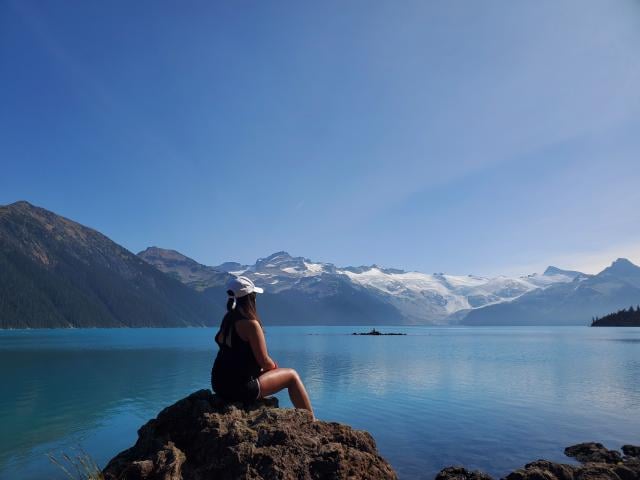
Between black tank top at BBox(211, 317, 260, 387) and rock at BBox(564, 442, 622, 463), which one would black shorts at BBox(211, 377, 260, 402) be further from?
rock at BBox(564, 442, 622, 463)

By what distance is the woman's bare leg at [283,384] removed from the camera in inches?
378

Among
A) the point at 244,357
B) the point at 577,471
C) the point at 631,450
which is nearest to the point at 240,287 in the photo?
the point at 244,357

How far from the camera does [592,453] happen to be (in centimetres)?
1738

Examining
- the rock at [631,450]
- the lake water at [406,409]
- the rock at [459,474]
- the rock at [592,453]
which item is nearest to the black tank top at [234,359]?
the rock at [459,474]

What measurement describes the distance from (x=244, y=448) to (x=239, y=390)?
5.53 feet

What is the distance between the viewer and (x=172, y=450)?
8.81 m

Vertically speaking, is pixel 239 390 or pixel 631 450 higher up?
pixel 239 390

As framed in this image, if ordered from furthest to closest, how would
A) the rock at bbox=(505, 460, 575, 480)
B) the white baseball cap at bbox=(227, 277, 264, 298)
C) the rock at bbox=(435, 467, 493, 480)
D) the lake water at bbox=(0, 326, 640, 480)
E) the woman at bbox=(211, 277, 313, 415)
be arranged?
the lake water at bbox=(0, 326, 640, 480) < the rock at bbox=(435, 467, 493, 480) < the rock at bbox=(505, 460, 575, 480) < the white baseball cap at bbox=(227, 277, 264, 298) < the woman at bbox=(211, 277, 313, 415)

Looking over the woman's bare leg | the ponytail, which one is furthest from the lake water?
the ponytail

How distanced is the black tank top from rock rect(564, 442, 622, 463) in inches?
544

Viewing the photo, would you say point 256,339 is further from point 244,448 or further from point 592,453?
point 592,453

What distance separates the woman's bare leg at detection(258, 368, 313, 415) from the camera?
9602 millimetres

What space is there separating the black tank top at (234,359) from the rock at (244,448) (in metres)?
0.77

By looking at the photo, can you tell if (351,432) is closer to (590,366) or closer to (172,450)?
(172,450)
